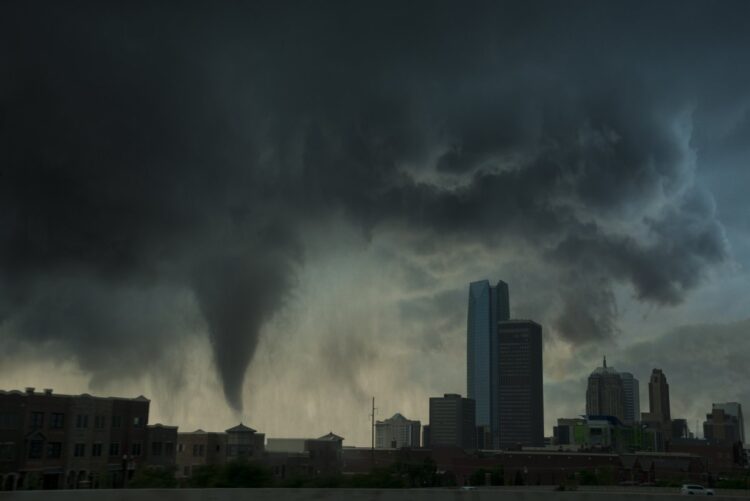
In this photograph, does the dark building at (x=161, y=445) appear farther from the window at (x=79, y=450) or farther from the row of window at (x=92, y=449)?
the window at (x=79, y=450)

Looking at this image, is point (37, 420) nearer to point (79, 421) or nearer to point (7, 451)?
point (7, 451)

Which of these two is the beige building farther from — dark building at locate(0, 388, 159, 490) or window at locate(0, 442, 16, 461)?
window at locate(0, 442, 16, 461)

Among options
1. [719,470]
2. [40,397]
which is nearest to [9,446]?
[40,397]

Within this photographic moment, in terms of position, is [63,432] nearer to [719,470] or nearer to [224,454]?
[224,454]

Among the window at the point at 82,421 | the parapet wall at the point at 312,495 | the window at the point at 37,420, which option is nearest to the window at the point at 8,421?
the window at the point at 37,420

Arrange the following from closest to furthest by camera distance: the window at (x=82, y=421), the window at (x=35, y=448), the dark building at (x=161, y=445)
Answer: the window at (x=35, y=448) < the window at (x=82, y=421) < the dark building at (x=161, y=445)
